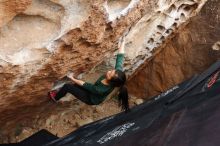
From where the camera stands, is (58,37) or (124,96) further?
(124,96)

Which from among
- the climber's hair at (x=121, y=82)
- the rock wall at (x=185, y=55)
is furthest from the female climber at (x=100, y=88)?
the rock wall at (x=185, y=55)

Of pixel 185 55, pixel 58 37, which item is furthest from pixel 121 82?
pixel 185 55

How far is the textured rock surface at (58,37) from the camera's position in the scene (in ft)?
8.99

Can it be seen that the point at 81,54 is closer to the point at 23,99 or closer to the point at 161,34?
the point at 23,99

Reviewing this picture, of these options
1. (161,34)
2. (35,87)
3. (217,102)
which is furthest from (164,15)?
(217,102)

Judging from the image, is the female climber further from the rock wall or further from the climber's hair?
the rock wall

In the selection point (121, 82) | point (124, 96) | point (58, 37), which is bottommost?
point (124, 96)

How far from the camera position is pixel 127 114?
128 inches

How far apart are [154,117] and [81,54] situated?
28.3 inches

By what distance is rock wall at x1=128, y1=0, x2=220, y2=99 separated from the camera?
13.4 feet

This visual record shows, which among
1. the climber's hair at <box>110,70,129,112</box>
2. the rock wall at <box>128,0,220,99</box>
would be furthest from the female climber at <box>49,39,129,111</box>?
the rock wall at <box>128,0,220,99</box>

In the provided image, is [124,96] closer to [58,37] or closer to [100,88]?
[100,88]

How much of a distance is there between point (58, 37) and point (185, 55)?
168 cm

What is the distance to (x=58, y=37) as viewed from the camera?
2.88 metres
